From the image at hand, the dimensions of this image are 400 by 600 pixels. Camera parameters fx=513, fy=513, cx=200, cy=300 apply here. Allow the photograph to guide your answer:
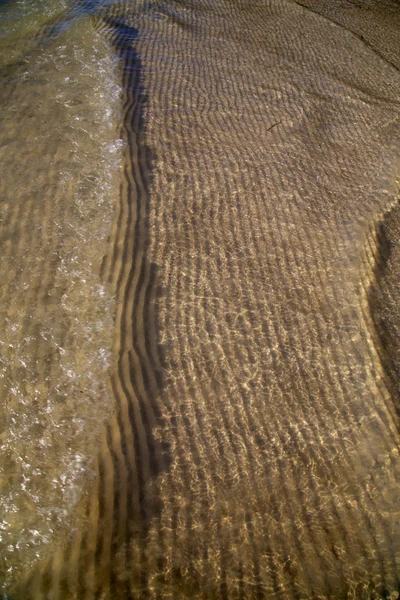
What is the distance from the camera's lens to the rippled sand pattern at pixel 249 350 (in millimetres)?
2285

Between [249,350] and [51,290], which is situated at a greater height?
[249,350]

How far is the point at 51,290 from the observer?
10.6 ft

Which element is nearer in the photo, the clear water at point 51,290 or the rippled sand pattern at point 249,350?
the rippled sand pattern at point 249,350

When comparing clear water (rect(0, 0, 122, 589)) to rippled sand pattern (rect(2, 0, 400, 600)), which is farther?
clear water (rect(0, 0, 122, 589))

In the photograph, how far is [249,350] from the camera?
3006 millimetres

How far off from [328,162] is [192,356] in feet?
7.43

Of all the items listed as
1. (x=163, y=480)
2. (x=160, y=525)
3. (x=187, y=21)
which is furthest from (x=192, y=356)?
(x=187, y=21)

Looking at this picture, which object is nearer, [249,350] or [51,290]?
[249,350]

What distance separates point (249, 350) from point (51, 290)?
51.3 inches

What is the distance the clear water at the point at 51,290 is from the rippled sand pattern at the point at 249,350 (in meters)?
0.11

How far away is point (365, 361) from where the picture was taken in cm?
300

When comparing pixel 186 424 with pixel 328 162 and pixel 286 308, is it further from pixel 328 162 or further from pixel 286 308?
pixel 328 162

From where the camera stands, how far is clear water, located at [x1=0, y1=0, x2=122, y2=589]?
2.45 m

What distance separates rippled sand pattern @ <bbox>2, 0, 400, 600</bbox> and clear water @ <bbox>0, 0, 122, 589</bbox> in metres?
0.11
